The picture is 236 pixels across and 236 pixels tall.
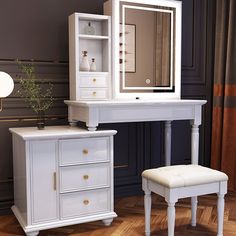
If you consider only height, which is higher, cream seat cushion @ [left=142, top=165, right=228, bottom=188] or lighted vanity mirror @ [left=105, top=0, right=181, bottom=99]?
lighted vanity mirror @ [left=105, top=0, right=181, bottom=99]

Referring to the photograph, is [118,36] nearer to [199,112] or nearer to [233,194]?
[199,112]

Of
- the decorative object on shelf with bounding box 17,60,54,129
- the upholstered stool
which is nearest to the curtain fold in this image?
the upholstered stool

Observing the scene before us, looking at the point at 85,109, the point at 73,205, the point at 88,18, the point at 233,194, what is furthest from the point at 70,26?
the point at 233,194

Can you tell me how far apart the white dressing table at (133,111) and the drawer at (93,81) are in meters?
0.16

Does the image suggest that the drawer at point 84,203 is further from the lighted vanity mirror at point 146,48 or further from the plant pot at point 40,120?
the lighted vanity mirror at point 146,48

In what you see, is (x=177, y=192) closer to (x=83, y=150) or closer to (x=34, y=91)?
(x=83, y=150)

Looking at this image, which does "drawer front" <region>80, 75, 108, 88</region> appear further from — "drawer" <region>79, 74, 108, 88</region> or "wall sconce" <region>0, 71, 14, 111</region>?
"wall sconce" <region>0, 71, 14, 111</region>

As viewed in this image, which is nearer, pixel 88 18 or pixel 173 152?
pixel 88 18

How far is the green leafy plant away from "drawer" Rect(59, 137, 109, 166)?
0.38 meters

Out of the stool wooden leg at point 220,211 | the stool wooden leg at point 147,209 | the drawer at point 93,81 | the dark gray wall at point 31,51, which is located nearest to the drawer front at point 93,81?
the drawer at point 93,81

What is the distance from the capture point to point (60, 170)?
2.22 m

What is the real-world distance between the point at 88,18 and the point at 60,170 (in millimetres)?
1056

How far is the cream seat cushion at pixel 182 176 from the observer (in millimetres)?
1995

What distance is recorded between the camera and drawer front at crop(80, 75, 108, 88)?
8.38 ft
